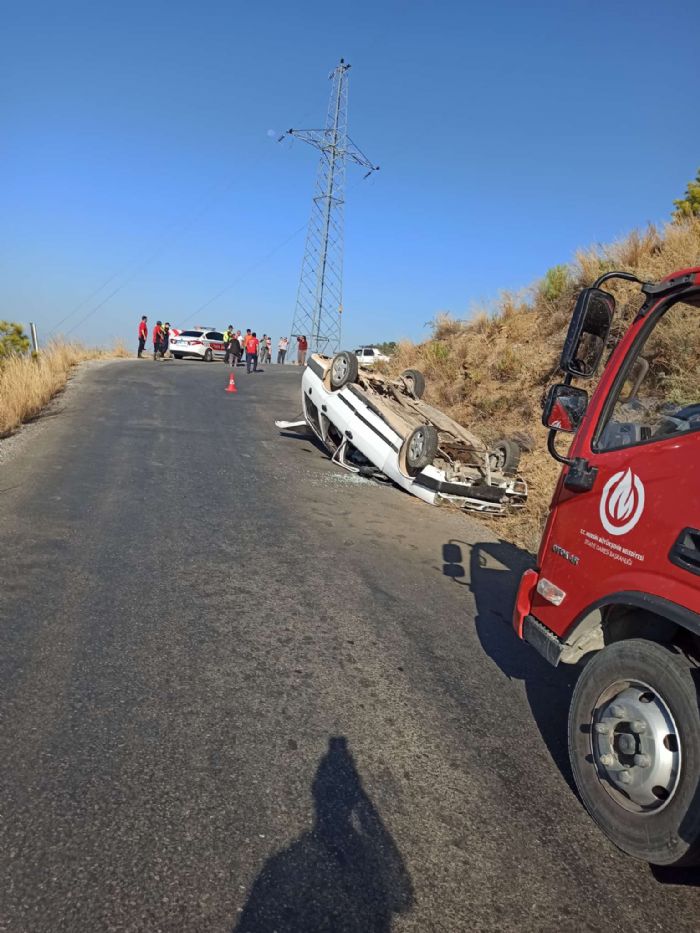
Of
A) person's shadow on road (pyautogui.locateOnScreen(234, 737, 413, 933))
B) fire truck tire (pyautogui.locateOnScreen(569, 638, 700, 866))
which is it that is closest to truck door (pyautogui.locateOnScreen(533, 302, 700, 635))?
fire truck tire (pyautogui.locateOnScreen(569, 638, 700, 866))

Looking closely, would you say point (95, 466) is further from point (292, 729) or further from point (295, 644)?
point (292, 729)

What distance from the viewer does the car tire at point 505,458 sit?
9.12 metres

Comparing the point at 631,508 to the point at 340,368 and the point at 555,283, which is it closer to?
the point at 340,368

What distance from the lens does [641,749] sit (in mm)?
2396

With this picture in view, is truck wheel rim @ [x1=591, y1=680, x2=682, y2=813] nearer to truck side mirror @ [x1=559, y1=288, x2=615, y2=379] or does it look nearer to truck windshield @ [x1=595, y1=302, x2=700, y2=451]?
truck windshield @ [x1=595, y1=302, x2=700, y2=451]

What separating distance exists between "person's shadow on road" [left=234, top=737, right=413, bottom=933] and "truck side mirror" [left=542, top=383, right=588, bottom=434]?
201cm

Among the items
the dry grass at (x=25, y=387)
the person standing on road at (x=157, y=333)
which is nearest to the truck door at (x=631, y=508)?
the dry grass at (x=25, y=387)

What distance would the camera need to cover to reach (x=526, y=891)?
91.7 inches

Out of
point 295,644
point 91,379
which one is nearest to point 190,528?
point 295,644

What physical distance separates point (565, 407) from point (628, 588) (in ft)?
3.46

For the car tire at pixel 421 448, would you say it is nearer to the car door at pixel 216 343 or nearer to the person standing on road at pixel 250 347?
the person standing on road at pixel 250 347

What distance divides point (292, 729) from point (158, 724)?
0.64 meters

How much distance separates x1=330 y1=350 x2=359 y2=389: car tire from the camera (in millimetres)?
9836

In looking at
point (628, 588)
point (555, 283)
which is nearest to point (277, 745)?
point (628, 588)
